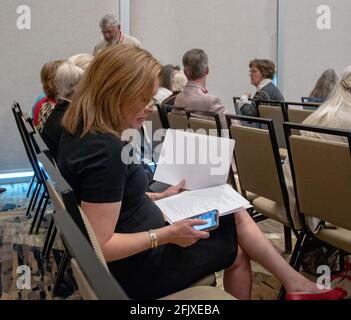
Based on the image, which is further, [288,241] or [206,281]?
[288,241]

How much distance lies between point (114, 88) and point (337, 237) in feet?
3.76

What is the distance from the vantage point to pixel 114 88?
139 cm

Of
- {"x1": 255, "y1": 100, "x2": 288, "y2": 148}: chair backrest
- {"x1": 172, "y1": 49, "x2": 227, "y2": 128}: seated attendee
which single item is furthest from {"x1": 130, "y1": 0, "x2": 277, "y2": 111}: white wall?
{"x1": 255, "y1": 100, "x2": 288, "y2": 148}: chair backrest

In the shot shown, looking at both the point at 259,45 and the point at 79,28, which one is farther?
the point at 259,45

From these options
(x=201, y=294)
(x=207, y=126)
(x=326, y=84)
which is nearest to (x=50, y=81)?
(x=207, y=126)

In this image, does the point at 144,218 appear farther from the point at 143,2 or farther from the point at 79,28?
the point at 143,2

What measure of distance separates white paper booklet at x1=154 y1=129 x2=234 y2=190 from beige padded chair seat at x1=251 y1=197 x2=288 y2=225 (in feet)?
1.96

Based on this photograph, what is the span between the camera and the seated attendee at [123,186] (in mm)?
1271

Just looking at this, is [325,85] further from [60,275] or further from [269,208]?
[60,275]

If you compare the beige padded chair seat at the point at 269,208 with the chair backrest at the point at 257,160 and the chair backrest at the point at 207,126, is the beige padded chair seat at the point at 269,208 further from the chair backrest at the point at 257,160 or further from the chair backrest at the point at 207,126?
the chair backrest at the point at 207,126

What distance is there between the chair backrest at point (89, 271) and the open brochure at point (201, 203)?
0.96 m

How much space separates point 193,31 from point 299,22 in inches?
62.4

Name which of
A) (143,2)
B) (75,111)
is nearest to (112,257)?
(75,111)

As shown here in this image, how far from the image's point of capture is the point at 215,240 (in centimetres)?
167
